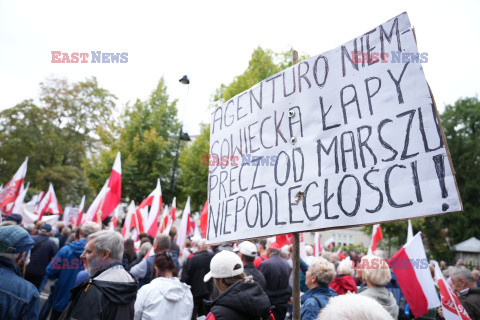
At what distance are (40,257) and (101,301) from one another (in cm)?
427

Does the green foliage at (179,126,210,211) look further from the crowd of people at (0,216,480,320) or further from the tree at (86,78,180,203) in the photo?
the crowd of people at (0,216,480,320)

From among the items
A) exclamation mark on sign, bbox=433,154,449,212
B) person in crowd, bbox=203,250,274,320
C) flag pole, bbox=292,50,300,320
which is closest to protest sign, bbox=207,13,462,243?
exclamation mark on sign, bbox=433,154,449,212

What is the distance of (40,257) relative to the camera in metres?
5.84

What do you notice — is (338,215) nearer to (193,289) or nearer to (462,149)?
(193,289)

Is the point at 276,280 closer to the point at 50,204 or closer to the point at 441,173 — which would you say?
the point at 441,173

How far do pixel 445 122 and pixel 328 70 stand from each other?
35859 millimetres

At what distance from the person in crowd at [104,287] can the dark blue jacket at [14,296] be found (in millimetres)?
253

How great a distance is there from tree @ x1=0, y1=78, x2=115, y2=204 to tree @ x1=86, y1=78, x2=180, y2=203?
6.54 meters

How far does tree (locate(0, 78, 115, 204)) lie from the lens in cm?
2872

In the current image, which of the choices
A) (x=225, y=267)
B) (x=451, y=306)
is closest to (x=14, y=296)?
(x=225, y=267)

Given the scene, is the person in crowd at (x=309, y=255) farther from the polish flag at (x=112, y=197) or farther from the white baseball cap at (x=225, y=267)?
the polish flag at (x=112, y=197)

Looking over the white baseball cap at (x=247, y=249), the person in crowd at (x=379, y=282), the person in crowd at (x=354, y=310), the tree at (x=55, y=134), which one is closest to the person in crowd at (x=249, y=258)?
the white baseball cap at (x=247, y=249)

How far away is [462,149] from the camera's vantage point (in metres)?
29.4

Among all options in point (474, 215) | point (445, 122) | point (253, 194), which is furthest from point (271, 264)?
point (445, 122)
